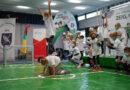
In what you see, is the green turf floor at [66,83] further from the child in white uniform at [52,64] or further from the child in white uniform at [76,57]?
the child in white uniform at [76,57]

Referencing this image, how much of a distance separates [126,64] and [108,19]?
9.07ft

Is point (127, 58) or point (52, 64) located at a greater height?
point (127, 58)

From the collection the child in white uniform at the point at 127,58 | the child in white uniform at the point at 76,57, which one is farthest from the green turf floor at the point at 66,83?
the child in white uniform at the point at 76,57

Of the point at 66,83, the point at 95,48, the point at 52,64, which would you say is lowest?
the point at 66,83

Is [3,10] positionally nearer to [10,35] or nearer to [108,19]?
[10,35]

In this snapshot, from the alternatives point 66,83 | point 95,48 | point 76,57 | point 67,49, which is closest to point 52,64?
point 66,83

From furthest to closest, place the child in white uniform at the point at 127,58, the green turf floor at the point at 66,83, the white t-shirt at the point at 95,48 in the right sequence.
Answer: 1. the white t-shirt at the point at 95,48
2. the child in white uniform at the point at 127,58
3. the green turf floor at the point at 66,83

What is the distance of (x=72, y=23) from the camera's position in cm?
1061

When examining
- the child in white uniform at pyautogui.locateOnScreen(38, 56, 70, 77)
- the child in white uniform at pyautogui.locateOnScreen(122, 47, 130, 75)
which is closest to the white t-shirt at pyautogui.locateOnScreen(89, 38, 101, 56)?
the child in white uniform at pyautogui.locateOnScreen(122, 47, 130, 75)

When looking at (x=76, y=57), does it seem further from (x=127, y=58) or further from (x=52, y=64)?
(x=52, y=64)

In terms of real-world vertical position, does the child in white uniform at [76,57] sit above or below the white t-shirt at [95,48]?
below

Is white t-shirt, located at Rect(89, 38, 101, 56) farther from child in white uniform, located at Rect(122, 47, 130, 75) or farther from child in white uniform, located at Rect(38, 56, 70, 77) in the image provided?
child in white uniform, located at Rect(38, 56, 70, 77)

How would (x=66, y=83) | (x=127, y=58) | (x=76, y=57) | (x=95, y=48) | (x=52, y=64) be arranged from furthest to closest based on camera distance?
1. (x=76, y=57)
2. (x=95, y=48)
3. (x=127, y=58)
4. (x=52, y=64)
5. (x=66, y=83)

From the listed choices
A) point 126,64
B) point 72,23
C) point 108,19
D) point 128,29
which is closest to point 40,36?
point 72,23
